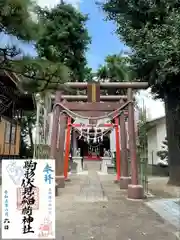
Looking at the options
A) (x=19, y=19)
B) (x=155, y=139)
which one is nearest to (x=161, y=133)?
(x=155, y=139)

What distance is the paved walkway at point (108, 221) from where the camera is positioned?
15.9ft

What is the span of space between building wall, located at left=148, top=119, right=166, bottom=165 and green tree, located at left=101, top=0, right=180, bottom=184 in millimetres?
7622

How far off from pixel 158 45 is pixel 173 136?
13.3ft

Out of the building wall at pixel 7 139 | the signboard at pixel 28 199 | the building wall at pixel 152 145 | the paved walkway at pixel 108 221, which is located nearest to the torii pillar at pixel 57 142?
the paved walkway at pixel 108 221

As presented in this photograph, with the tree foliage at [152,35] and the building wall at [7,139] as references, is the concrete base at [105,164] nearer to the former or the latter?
the building wall at [7,139]

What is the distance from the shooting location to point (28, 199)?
3775mm

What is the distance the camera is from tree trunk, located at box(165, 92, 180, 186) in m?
11.4

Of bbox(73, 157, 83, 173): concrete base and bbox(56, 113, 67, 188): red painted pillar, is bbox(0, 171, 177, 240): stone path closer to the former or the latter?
bbox(56, 113, 67, 188): red painted pillar

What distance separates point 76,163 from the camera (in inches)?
843

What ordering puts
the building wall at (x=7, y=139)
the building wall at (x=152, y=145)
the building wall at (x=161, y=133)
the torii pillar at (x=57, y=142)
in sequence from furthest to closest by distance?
the building wall at (x=152, y=145) → the building wall at (x=161, y=133) → the building wall at (x=7, y=139) → the torii pillar at (x=57, y=142)

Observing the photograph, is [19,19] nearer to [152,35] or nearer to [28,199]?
[28,199]

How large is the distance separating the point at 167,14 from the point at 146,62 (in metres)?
1.69

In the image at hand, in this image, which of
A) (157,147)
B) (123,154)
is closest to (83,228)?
(123,154)

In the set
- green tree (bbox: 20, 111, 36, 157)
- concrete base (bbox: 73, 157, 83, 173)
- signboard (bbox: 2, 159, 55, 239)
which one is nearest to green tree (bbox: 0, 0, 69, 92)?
signboard (bbox: 2, 159, 55, 239)
